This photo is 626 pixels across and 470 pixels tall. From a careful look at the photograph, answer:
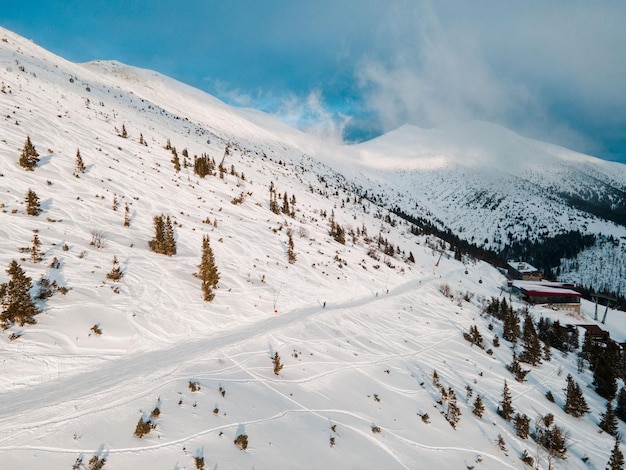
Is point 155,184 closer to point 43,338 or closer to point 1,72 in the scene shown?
point 43,338

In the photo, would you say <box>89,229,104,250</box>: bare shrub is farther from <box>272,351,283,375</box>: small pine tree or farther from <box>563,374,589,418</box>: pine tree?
<box>563,374,589,418</box>: pine tree

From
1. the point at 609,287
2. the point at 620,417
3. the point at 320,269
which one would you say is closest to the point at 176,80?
the point at 320,269

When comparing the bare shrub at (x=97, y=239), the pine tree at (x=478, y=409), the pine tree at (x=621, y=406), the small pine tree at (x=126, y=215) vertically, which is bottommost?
the pine tree at (x=621, y=406)

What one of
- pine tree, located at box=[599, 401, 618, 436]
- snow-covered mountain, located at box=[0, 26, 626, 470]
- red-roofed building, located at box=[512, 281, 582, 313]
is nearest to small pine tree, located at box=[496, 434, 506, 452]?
snow-covered mountain, located at box=[0, 26, 626, 470]

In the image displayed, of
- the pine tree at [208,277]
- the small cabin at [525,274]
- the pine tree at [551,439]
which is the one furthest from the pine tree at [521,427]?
the small cabin at [525,274]

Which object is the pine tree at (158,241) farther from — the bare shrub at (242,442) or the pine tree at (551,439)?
the pine tree at (551,439)

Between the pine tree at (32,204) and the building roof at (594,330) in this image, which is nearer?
the pine tree at (32,204)

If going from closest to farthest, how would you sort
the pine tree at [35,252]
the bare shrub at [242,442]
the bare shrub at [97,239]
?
the bare shrub at [242,442] < the pine tree at [35,252] < the bare shrub at [97,239]
